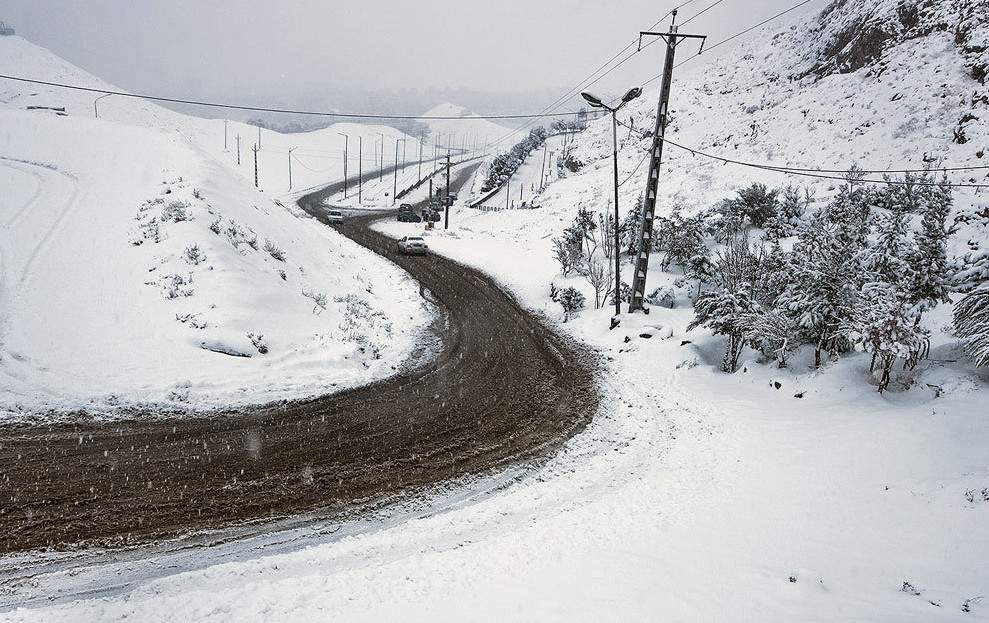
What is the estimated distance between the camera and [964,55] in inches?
1233

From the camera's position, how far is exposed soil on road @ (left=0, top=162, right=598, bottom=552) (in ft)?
22.2

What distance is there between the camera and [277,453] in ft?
28.4

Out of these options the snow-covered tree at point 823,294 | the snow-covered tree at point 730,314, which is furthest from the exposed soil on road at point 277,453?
the snow-covered tree at point 823,294

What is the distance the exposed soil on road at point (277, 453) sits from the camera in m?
6.78

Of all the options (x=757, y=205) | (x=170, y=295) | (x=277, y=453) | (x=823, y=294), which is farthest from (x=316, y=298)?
(x=757, y=205)

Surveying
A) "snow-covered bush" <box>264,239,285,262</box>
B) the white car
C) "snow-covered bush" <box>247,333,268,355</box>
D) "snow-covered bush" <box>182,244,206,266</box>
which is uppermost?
the white car

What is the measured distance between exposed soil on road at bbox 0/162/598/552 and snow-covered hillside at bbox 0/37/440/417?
3.56 feet

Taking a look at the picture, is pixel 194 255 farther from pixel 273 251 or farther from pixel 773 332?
pixel 773 332

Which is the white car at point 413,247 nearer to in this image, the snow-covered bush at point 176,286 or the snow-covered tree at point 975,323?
the snow-covered bush at point 176,286

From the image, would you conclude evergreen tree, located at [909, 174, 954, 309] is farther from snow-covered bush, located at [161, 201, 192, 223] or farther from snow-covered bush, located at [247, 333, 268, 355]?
snow-covered bush, located at [161, 201, 192, 223]

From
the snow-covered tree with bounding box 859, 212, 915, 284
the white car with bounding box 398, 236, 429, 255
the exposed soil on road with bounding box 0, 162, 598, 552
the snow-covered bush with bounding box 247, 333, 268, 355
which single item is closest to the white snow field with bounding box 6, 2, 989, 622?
the exposed soil on road with bounding box 0, 162, 598, 552

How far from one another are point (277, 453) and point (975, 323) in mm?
13316

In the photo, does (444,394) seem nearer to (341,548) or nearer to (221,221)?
(341,548)

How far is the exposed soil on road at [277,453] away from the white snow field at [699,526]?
3.37ft
